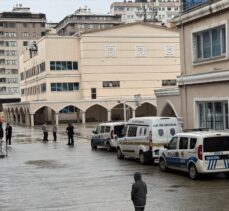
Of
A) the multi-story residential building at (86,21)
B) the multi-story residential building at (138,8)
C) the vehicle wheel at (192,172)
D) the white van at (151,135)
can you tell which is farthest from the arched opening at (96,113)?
the multi-story residential building at (138,8)

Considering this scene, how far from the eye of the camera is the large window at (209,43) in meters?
24.6

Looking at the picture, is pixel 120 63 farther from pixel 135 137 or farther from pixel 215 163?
pixel 215 163

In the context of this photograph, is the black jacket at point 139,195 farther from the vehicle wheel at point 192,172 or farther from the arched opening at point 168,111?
the arched opening at point 168,111

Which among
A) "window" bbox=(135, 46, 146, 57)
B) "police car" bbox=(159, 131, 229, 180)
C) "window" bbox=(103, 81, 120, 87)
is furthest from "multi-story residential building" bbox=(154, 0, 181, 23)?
"police car" bbox=(159, 131, 229, 180)

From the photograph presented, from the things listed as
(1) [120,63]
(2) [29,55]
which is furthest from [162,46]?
(2) [29,55]

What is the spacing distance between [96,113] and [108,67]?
290 inches

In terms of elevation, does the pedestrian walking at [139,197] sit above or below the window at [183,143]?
below

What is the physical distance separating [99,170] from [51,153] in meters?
9.64

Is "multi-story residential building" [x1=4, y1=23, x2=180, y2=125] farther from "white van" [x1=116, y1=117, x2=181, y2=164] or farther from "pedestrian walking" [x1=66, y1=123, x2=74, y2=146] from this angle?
"white van" [x1=116, y1=117, x2=181, y2=164]

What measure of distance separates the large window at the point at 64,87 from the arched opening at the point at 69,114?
2582mm

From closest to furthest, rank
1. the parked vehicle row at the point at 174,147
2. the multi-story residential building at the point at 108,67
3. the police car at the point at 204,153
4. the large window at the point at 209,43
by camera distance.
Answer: the police car at the point at 204,153, the parked vehicle row at the point at 174,147, the large window at the point at 209,43, the multi-story residential building at the point at 108,67

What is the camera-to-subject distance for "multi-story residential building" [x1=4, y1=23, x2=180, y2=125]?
78.7 m

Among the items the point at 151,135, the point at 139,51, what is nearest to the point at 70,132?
the point at 151,135

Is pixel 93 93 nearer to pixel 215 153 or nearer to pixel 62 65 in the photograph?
pixel 62 65
